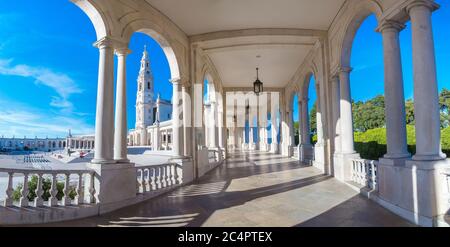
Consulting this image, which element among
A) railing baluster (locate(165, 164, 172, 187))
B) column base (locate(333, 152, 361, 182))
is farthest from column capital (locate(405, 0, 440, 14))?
railing baluster (locate(165, 164, 172, 187))

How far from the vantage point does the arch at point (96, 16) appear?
6344 mm

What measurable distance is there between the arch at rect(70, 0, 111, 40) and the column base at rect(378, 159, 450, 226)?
8.36m

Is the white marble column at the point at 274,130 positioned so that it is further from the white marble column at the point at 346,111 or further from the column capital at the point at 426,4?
the column capital at the point at 426,4

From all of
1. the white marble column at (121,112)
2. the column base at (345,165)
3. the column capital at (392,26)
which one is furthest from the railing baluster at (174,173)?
the column capital at (392,26)

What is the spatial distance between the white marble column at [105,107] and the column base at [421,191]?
287 inches

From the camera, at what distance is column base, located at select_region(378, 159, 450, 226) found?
15.4 feet

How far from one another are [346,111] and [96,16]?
30.3ft

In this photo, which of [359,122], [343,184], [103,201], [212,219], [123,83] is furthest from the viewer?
[359,122]

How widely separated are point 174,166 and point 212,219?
15.0ft

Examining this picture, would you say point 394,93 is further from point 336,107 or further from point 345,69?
point 336,107

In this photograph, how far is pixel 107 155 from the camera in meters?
6.39

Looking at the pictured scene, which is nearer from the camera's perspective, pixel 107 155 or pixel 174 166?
pixel 107 155
